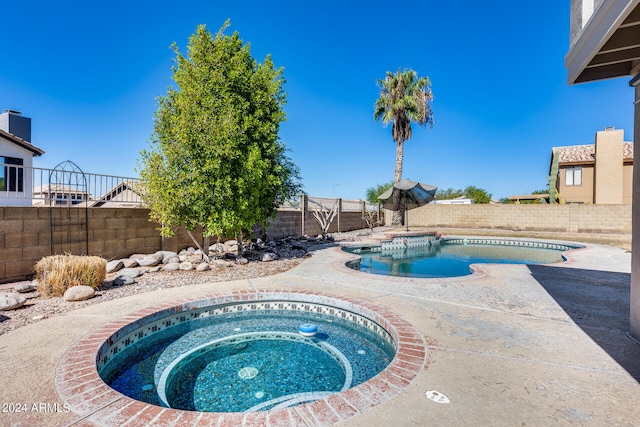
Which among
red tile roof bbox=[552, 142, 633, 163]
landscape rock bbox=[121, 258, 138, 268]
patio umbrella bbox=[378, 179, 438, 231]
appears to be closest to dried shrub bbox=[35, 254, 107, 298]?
landscape rock bbox=[121, 258, 138, 268]

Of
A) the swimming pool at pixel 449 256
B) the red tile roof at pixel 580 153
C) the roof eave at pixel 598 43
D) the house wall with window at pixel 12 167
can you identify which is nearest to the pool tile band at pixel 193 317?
the roof eave at pixel 598 43

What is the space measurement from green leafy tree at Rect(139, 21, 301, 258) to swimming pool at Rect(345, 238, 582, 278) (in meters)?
4.25

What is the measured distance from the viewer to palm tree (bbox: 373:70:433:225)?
78.7 ft

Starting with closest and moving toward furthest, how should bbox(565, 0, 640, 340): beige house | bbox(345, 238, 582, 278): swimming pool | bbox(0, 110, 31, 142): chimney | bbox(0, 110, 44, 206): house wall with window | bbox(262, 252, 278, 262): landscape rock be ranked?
bbox(565, 0, 640, 340): beige house
bbox(262, 252, 278, 262): landscape rock
bbox(345, 238, 582, 278): swimming pool
bbox(0, 110, 44, 206): house wall with window
bbox(0, 110, 31, 142): chimney

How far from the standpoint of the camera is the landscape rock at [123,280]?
642 cm

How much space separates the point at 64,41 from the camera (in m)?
13.8

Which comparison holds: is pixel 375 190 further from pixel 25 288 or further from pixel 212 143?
pixel 25 288

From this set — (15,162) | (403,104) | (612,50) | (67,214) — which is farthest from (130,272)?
(403,104)

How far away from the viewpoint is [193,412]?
229cm

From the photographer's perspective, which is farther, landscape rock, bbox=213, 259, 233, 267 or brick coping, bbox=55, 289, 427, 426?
landscape rock, bbox=213, 259, 233, 267

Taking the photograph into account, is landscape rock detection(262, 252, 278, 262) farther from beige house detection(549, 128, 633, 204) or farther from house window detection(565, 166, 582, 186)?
house window detection(565, 166, 582, 186)

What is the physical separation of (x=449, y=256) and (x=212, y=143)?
11.0 meters

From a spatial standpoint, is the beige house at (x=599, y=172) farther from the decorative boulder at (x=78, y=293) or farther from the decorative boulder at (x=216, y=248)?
the decorative boulder at (x=78, y=293)

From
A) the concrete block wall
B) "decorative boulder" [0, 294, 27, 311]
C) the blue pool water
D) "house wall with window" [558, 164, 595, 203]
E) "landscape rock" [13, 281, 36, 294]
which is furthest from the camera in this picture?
"house wall with window" [558, 164, 595, 203]
